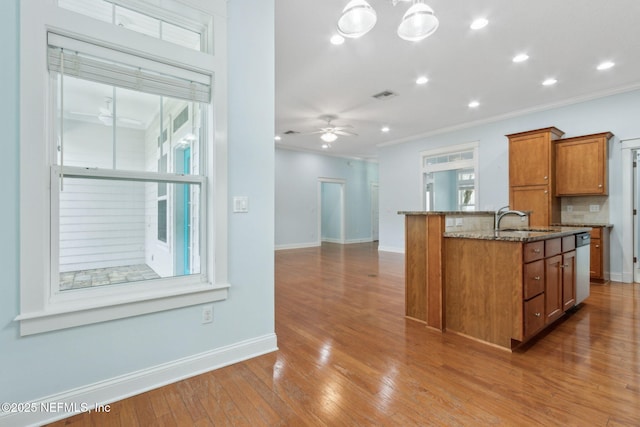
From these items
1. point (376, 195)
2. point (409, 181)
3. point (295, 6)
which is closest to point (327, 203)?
point (376, 195)

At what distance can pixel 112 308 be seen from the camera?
1724mm

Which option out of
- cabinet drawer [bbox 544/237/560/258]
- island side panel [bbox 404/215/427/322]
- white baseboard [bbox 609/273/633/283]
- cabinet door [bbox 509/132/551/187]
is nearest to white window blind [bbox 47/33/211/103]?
island side panel [bbox 404/215/427/322]

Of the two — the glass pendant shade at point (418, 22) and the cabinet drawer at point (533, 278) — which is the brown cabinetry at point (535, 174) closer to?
the cabinet drawer at point (533, 278)

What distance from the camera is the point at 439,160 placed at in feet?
23.1

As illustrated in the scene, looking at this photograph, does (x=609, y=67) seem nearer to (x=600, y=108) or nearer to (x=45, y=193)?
(x=600, y=108)

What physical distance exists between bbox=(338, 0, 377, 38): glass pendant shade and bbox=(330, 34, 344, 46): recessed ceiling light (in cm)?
106

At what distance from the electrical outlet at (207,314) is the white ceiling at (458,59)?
267 centimetres

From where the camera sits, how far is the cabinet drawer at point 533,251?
236cm

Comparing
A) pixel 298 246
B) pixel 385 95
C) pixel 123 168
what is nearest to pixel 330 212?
pixel 298 246

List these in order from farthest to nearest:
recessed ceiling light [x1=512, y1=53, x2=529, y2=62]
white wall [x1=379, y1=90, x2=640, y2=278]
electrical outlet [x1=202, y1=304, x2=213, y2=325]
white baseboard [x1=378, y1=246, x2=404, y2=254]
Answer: white baseboard [x1=378, y1=246, x2=404, y2=254] → white wall [x1=379, y1=90, x2=640, y2=278] → recessed ceiling light [x1=512, y1=53, x2=529, y2=62] → electrical outlet [x1=202, y1=304, x2=213, y2=325]

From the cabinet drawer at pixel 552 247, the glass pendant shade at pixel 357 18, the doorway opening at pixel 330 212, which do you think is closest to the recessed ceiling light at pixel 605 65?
the cabinet drawer at pixel 552 247

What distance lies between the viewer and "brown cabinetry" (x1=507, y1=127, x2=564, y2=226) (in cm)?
468

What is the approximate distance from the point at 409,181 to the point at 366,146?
1.77 meters

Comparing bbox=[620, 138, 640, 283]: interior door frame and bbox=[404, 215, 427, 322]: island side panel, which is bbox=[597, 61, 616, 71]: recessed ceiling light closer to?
bbox=[620, 138, 640, 283]: interior door frame
